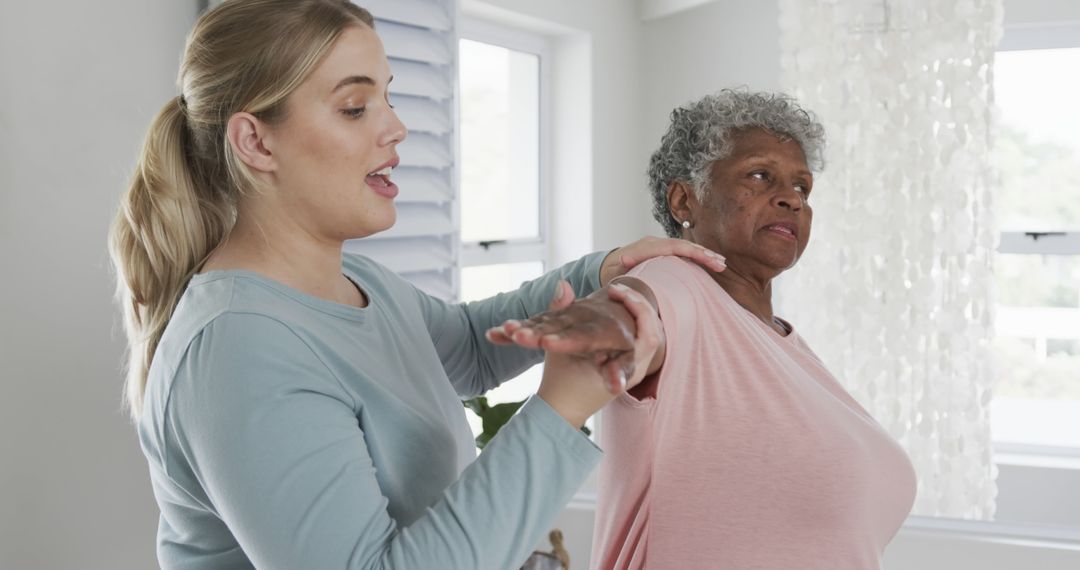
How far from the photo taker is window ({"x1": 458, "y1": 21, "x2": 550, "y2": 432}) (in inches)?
127

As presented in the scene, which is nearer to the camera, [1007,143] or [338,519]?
[338,519]

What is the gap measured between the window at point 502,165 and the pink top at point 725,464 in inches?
83.8

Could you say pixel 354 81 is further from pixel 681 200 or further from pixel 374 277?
pixel 681 200

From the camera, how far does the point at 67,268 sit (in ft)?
4.53

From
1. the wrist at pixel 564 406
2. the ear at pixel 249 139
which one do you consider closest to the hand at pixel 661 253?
the wrist at pixel 564 406

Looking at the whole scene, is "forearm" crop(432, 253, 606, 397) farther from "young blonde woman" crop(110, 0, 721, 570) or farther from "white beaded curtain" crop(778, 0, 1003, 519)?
"white beaded curtain" crop(778, 0, 1003, 519)

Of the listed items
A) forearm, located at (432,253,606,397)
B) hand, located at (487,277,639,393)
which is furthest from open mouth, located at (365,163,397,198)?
forearm, located at (432,253,606,397)

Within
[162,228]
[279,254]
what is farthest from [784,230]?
[162,228]

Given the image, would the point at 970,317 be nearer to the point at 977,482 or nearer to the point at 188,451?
the point at 977,482

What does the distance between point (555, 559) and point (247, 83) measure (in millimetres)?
1384

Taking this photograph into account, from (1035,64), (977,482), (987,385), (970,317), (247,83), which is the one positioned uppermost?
(1035,64)

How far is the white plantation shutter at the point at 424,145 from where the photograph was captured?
2.12 meters

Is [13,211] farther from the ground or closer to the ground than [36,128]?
closer to the ground

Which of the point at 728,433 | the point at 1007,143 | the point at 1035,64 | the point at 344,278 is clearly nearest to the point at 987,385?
the point at 1007,143
